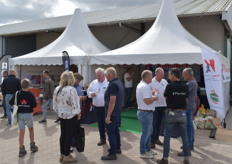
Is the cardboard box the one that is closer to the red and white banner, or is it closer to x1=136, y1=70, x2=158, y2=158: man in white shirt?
the red and white banner

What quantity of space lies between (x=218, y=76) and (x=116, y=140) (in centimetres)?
303

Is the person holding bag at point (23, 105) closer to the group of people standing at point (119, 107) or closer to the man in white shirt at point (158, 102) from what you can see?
the group of people standing at point (119, 107)

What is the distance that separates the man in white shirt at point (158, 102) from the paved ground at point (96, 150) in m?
0.34

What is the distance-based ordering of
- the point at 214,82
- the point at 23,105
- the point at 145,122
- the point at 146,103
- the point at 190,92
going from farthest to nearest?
the point at 214,82
the point at 190,92
the point at 23,105
the point at 145,122
the point at 146,103

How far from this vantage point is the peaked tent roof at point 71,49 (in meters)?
9.48

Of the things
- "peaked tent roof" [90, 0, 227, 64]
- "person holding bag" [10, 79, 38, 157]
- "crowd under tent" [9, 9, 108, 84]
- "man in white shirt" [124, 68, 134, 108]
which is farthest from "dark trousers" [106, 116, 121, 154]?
"man in white shirt" [124, 68, 134, 108]

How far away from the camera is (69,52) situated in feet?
31.7

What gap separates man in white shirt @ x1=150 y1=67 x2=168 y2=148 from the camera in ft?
16.3

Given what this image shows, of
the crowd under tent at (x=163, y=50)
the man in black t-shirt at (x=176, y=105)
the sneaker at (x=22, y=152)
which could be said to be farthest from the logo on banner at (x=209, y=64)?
the sneaker at (x=22, y=152)

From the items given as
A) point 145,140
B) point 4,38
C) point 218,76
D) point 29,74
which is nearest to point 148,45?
point 218,76

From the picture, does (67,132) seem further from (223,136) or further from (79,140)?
(223,136)

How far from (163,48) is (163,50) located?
17cm

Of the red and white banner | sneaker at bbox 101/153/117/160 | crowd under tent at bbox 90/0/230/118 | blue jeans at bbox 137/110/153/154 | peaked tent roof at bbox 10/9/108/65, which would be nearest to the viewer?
blue jeans at bbox 137/110/153/154

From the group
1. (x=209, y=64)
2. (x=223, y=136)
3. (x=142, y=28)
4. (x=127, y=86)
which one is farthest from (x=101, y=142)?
(x=142, y=28)
